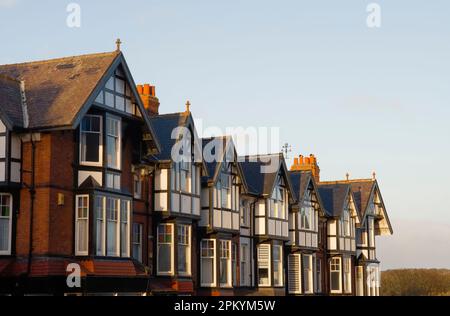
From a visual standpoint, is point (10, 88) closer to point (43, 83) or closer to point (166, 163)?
point (43, 83)

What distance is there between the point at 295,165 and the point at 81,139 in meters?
33.2

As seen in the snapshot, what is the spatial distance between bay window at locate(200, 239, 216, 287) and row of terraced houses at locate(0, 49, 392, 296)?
81 millimetres

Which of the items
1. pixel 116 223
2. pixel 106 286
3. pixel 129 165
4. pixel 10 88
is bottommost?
pixel 106 286

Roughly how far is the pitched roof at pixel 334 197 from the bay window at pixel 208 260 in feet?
57.4

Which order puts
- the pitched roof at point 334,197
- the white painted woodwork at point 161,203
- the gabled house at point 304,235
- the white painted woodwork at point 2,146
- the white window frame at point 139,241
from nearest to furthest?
the white painted woodwork at point 2,146, the white window frame at point 139,241, the white painted woodwork at point 161,203, the gabled house at point 304,235, the pitched roof at point 334,197

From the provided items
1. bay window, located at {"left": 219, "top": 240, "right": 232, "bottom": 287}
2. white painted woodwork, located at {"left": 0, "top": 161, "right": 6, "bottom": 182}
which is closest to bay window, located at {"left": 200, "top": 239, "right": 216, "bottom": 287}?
bay window, located at {"left": 219, "top": 240, "right": 232, "bottom": 287}

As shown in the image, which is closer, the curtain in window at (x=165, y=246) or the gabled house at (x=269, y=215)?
the curtain in window at (x=165, y=246)

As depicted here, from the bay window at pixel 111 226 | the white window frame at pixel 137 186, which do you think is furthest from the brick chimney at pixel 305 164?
the bay window at pixel 111 226

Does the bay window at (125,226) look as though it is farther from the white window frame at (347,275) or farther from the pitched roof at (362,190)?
the pitched roof at (362,190)

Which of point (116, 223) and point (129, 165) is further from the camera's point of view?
point (129, 165)

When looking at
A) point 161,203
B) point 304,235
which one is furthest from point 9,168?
point 304,235

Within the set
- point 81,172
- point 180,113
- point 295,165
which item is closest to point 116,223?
point 81,172

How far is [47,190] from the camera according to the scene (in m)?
30.3

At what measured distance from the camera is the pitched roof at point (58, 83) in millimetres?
30641
